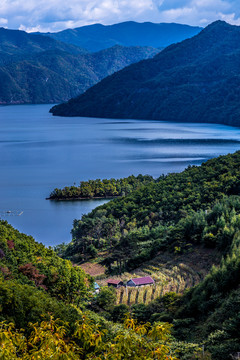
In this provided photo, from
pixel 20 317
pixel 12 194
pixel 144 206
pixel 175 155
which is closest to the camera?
pixel 20 317

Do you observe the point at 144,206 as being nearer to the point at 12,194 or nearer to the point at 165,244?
the point at 165,244

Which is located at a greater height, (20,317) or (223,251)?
(20,317)

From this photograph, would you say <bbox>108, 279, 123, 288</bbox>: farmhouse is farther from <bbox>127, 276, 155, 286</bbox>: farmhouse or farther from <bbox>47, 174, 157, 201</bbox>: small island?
<bbox>47, 174, 157, 201</bbox>: small island

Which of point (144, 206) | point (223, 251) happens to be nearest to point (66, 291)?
point (223, 251)

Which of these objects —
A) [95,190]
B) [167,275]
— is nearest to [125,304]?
[167,275]

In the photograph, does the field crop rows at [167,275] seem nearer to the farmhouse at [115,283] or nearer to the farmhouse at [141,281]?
the farmhouse at [141,281]

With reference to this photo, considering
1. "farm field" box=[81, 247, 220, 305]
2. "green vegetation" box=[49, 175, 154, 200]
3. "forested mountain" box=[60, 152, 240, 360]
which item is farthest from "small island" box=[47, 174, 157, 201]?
"farm field" box=[81, 247, 220, 305]

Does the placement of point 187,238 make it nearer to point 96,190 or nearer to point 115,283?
point 115,283
